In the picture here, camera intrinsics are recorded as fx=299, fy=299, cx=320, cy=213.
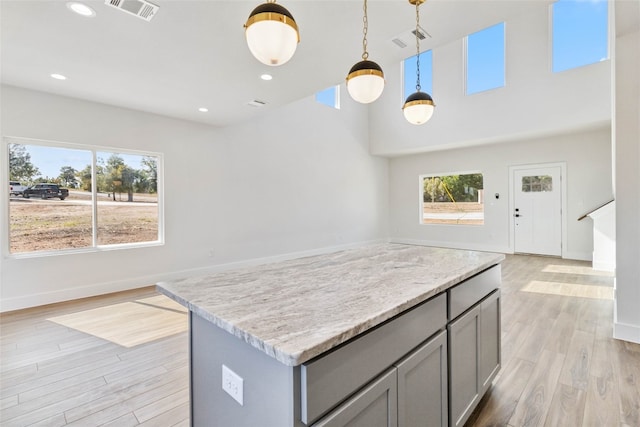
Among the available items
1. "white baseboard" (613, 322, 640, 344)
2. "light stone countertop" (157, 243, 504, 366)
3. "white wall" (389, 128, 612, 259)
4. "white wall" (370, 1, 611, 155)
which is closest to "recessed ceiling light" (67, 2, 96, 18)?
"light stone countertop" (157, 243, 504, 366)

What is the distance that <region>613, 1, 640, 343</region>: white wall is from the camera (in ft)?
8.37

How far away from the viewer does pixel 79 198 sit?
13.2ft

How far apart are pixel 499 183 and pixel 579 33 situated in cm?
306

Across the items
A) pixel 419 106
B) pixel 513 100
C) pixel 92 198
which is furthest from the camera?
pixel 513 100

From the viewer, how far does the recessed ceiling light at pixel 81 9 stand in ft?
6.76

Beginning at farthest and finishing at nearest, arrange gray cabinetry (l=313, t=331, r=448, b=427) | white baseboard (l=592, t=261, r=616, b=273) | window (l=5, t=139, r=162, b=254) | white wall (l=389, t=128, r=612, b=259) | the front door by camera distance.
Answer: the front door, white wall (l=389, t=128, r=612, b=259), white baseboard (l=592, t=261, r=616, b=273), window (l=5, t=139, r=162, b=254), gray cabinetry (l=313, t=331, r=448, b=427)

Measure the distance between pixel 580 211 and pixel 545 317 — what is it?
4157 millimetres

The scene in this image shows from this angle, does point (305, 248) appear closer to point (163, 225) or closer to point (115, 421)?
point (163, 225)

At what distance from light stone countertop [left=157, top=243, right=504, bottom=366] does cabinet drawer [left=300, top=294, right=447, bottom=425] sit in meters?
0.06

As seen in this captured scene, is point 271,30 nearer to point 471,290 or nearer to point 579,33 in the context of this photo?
point 471,290

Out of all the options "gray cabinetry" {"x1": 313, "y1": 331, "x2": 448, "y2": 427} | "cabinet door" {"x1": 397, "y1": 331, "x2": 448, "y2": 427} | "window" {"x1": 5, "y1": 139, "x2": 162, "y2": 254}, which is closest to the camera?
"gray cabinetry" {"x1": 313, "y1": 331, "x2": 448, "y2": 427}

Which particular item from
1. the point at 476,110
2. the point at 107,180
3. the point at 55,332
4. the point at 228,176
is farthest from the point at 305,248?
the point at 476,110

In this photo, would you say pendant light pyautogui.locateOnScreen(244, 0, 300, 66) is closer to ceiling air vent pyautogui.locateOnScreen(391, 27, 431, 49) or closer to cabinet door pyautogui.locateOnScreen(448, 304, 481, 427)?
ceiling air vent pyautogui.locateOnScreen(391, 27, 431, 49)

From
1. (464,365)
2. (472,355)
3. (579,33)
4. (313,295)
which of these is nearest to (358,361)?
(313,295)
